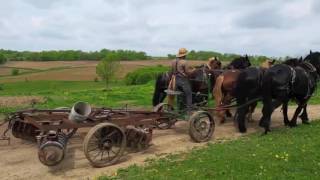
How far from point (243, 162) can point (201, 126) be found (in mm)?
3013

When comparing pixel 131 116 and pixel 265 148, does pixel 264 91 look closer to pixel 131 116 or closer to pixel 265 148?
pixel 265 148

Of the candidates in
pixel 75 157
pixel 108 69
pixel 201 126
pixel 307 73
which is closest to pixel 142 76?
pixel 108 69

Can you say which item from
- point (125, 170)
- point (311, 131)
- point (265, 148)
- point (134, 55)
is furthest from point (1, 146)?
point (134, 55)

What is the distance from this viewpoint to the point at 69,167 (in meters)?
9.48

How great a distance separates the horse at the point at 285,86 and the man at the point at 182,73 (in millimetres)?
2067

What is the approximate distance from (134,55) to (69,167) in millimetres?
70389

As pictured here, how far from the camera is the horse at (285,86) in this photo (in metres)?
12.7

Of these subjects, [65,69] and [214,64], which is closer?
[214,64]

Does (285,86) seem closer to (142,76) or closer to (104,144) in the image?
(104,144)

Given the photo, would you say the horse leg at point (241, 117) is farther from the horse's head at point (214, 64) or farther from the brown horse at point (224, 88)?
the horse's head at point (214, 64)

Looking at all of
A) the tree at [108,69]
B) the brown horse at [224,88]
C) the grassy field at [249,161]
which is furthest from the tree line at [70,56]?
the grassy field at [249,161]

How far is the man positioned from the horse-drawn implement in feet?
4.39

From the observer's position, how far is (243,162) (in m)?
8.94

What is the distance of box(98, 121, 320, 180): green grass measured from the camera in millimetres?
8180
